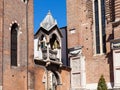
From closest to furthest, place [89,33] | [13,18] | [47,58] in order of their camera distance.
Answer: [13,18] → [47,58] → [89,33]

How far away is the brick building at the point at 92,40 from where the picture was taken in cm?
2469

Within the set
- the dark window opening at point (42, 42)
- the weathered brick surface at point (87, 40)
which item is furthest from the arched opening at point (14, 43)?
the weathered brick surface at point (87, 40)

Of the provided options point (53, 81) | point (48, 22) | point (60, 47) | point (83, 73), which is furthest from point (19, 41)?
point (83, 73)

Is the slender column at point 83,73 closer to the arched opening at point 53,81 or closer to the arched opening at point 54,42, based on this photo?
the arched opening at point 53,81

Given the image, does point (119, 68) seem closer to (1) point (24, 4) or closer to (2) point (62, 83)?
(2) point (62, 83)

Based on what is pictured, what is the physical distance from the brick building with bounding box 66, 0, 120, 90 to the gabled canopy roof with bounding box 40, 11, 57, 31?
2.88 meters

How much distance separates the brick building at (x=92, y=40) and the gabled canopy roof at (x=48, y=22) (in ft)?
9.46

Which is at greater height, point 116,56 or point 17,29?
point 17,29

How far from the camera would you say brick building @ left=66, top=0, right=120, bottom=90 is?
2469 cm

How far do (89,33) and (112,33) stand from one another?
2.29 meters

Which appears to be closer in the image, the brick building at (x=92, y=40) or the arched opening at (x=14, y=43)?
the arched opening at (x=14, y=43)

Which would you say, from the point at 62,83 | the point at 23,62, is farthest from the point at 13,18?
the point at 62,83

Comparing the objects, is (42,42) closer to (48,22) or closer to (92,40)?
(48,22)

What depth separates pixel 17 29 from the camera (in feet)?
69.7
